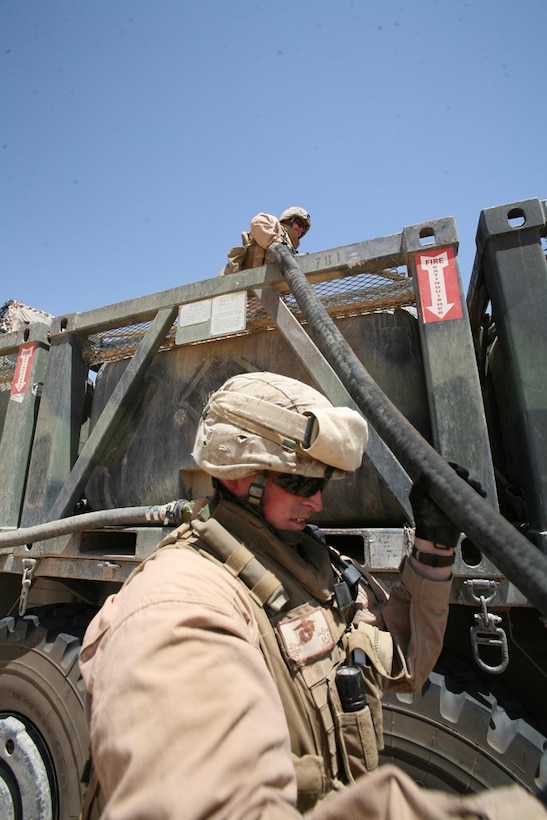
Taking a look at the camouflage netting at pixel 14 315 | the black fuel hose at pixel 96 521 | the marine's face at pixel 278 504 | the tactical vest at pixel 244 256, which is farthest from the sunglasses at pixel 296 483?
the camouflage netting at pixel 14 315

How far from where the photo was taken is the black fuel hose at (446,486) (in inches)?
36.6

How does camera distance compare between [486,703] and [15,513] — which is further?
[15,513]

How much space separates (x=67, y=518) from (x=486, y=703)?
1963 mm

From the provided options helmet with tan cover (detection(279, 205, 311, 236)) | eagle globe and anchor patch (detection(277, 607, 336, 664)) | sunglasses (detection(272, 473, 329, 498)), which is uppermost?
helmet with tan cover (detection(279, 205, 311, 236))

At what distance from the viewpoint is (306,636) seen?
116 cm

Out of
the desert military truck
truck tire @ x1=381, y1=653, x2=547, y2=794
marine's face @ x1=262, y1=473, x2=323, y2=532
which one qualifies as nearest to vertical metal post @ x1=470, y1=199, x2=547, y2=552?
the desert military truck

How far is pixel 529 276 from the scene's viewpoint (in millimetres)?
1887

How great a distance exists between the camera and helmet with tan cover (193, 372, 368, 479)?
1235 mm

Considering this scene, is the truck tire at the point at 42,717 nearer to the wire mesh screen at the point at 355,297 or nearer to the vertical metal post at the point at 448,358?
the wire mesh screen at the point at 355,297

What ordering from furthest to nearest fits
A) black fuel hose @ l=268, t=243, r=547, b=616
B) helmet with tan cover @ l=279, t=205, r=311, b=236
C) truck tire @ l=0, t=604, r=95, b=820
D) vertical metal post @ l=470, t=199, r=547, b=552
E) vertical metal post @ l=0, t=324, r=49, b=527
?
1. helmet with tan cover @ l=279, t=205, r=311, b=236
2. vertical metal post @ l=0, t=324, r=49, b=527
3. truck tire @ l=0, t=604, r=95, b=820
4. vertical metal post @ l=470, t=199, r=547, b=552
5. black fuel hose @ l=268, t=243, r=547, b=616

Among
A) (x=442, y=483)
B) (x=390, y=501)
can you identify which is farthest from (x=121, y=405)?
(x=442, y=483)

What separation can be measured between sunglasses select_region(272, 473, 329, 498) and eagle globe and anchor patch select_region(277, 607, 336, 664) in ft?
0.99

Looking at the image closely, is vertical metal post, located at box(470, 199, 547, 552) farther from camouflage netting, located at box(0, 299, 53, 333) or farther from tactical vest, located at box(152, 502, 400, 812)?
camouflage netting, located at box(0, 299, 53, 333)

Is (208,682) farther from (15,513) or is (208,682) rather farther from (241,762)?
(15,513)
